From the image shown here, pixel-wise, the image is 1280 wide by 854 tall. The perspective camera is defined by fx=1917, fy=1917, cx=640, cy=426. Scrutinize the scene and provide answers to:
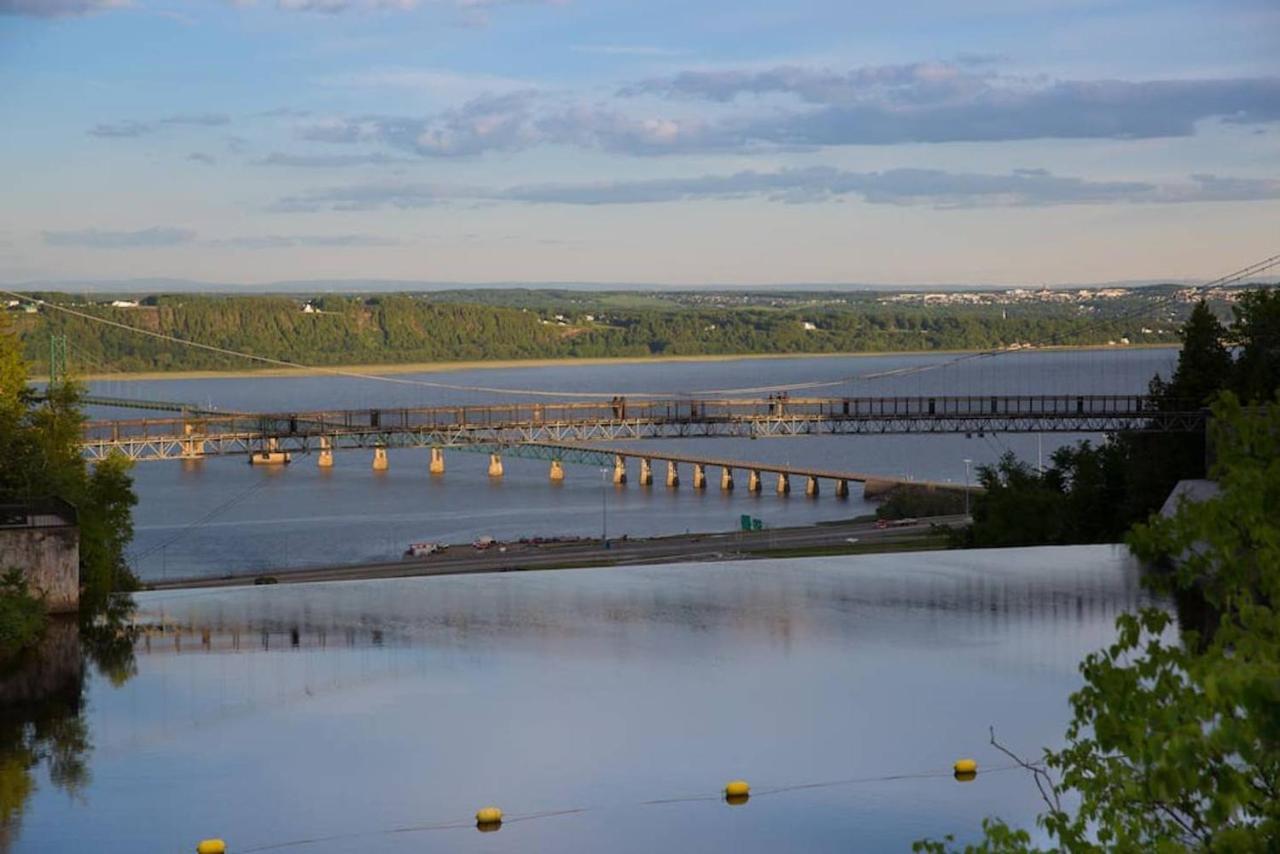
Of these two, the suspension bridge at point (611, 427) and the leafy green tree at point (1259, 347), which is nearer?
the leafy green tree at point (1259, 347)

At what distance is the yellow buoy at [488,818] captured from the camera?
1356 cm

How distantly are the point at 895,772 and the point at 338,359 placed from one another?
507 ft

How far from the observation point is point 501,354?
597ft

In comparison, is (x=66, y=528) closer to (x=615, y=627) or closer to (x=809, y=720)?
(x=615, y=627)

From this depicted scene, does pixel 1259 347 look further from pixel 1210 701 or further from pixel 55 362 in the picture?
pixel 55 362

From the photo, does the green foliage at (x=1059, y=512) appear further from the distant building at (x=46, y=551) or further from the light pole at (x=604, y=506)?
the distant building at (x=46, y=551)

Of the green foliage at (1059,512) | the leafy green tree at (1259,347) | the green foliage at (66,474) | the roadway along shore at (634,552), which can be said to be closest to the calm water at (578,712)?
the green foliage at (66,474)

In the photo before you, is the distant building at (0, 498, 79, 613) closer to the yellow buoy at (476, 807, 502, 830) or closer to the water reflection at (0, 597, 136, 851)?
the water reflection at (0, 597, 136, 851)

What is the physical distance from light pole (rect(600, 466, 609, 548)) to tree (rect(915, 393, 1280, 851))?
45.5m

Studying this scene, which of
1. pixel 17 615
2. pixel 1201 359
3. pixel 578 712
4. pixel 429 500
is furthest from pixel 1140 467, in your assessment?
pixel 429 500

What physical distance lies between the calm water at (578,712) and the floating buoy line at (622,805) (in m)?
0.06

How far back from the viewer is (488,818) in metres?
13.7

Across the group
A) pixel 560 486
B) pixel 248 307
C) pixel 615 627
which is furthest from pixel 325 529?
pixel 248 307

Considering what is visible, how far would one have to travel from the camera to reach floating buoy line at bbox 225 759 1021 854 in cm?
1320
